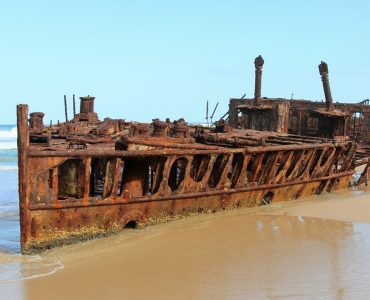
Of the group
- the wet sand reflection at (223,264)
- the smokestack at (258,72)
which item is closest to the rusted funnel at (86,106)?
the smokestack at (258,72)

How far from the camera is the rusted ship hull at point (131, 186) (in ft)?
26.1

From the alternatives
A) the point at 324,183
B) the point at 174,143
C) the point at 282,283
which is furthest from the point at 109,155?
the point at 324,183

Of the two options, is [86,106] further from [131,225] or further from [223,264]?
[223,264]

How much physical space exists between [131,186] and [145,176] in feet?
1.23

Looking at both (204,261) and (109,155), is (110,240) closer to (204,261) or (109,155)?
(109,155)

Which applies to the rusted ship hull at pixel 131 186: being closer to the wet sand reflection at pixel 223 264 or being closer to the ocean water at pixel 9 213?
the wet sand reflection at pixel 223 264

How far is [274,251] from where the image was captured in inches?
302

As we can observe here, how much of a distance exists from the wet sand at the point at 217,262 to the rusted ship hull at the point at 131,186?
0.26 m

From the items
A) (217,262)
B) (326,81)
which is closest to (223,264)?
(217,262)

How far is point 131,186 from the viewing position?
8.97 m

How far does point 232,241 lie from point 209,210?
1.89m

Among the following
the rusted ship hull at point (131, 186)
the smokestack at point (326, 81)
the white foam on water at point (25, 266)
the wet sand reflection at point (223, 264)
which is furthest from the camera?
the smokestack at point (326, 81)

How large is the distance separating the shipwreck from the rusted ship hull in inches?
0.6

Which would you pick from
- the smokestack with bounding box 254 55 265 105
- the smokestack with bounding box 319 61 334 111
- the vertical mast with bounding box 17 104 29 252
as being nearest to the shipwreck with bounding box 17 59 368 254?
the vertical mast with bounding box 17 104 29 252
